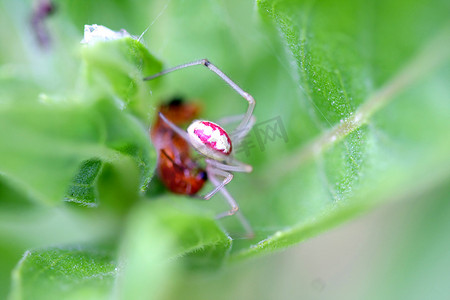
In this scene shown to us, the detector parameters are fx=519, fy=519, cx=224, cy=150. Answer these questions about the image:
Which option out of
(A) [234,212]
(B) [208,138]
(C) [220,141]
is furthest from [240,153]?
(A) [234,212]

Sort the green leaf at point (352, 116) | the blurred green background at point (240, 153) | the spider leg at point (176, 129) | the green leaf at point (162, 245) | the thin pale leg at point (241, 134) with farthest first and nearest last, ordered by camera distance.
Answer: the thin pale leg at point (241, 134) → the spider leg at point (176, 129) → the green leaf at point (352, 116) → the blurred green background at point (240, 153) → the green leaf at point (162, 245)

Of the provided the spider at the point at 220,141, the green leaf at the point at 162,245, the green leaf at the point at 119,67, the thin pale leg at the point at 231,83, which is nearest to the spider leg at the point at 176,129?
the spider at the point at 220,141

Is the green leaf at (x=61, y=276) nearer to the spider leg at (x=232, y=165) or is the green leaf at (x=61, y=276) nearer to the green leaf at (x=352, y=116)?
the green leaf at (x=352, y=116)

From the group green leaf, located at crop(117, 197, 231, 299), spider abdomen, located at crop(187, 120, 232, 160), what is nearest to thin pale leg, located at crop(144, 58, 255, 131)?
spider abdomen, located at crop(187, 120, 232, 160)

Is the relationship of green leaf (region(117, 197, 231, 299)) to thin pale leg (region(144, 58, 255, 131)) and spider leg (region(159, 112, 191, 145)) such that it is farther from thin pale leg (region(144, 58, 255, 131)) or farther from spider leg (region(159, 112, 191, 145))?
thin pale leg (region(144, 58, 255, 131))

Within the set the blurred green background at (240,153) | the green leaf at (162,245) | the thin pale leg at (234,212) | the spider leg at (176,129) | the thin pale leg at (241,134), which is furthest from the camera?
the thin pale leg at (241,134)

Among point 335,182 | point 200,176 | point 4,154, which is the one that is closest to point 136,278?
point 4,154
